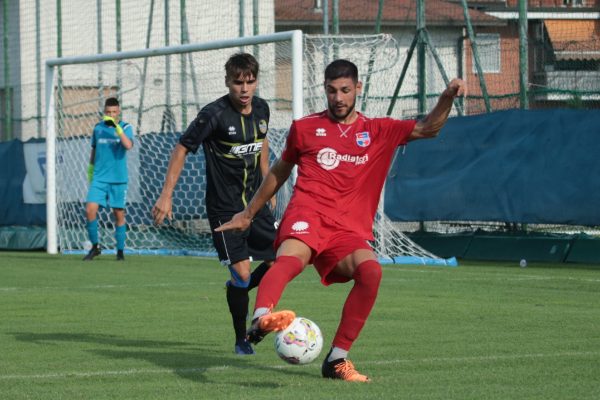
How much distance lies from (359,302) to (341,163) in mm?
756

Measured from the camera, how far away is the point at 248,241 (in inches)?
338

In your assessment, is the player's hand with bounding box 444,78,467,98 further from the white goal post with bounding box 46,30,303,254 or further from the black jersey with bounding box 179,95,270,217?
the white goal post with bounding box 46,30,303,254

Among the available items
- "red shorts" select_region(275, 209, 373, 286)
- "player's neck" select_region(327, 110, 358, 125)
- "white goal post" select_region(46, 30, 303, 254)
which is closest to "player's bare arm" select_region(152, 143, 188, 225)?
"red shorts" select_region(275, 209, 373, 286)

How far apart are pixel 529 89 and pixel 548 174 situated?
179 cm

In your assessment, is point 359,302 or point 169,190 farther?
point 169,190

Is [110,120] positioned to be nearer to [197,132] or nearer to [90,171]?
[90,171]

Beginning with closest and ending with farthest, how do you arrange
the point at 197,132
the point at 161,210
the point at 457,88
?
the point at 457,88 → the point at 161,210 → the point at 197,132

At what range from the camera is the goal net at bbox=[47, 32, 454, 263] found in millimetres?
18625

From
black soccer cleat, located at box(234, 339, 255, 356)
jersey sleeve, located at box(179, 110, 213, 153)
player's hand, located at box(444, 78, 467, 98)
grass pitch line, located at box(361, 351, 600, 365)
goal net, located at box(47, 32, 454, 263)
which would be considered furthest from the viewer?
goal net, located at box(47, 32, 454, 263)

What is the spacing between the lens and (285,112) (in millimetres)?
18172

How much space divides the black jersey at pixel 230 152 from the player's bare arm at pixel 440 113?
74.6 inches

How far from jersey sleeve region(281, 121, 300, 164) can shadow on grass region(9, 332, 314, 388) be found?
45.9 inches

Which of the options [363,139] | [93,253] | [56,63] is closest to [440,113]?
[363,139]

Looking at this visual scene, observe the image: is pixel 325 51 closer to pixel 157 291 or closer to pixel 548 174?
pixel 548 174
